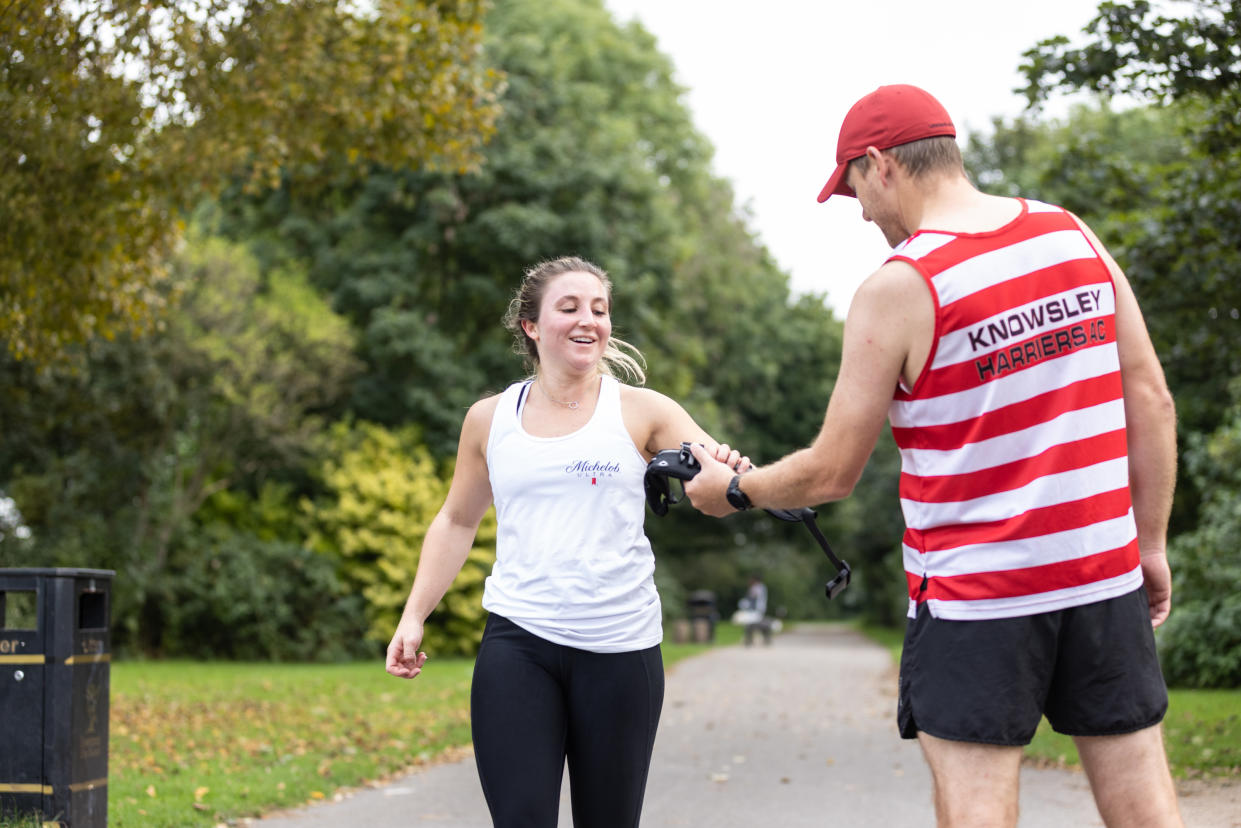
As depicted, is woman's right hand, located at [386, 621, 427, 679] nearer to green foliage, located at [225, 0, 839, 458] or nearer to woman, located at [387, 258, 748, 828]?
woman, located at [387, 258, 748, 828]

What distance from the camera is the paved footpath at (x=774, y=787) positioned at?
685 centimetres

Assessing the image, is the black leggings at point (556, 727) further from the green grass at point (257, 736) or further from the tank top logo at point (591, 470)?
the green grass at point (257, 736)

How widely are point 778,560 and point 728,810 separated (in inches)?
1977

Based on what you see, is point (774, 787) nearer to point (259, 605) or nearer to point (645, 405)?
point (645, 405)

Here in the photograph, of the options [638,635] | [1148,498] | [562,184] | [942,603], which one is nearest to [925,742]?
[942,603]

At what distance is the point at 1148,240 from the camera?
9.60 metres

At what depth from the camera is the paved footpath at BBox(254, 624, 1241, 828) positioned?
6.85 m

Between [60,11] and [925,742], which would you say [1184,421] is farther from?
[925,742]

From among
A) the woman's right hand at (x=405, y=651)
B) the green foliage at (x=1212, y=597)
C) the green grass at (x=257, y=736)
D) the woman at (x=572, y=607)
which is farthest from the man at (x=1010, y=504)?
the green foliage at (x=1212, y=597)

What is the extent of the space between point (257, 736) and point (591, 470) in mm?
7446

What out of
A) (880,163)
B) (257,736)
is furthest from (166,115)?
(880,163)

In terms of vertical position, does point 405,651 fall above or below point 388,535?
below

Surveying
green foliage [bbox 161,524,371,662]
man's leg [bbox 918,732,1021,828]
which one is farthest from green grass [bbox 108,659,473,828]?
man's leg [bbox 918,732,1021,828]

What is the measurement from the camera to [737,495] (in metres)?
2.99
